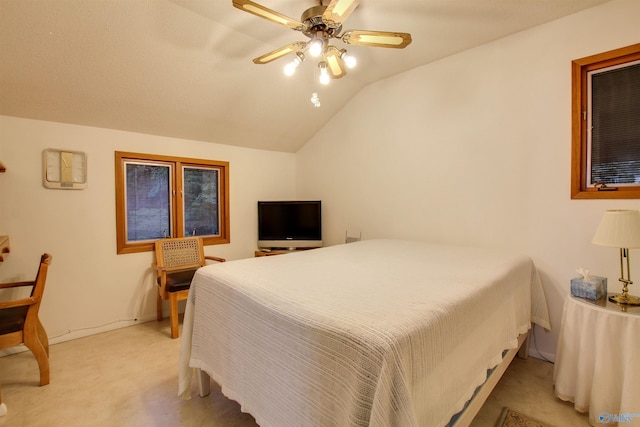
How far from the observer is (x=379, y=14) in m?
2.08

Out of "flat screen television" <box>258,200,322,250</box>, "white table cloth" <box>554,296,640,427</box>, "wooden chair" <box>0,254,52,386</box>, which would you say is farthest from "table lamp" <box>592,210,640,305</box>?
"wooden chair" <box>0,254,52,386</box>

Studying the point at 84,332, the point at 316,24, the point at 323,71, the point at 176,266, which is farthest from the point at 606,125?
the point at 84,332

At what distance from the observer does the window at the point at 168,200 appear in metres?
3.02

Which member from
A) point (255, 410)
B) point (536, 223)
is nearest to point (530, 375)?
point (536, 223)

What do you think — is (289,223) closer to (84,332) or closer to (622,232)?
(84,332)

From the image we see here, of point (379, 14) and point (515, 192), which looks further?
point (515, 192)

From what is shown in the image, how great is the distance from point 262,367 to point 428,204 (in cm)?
231

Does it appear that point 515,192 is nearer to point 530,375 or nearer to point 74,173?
point 530,375

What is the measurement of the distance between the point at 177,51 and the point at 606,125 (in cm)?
333

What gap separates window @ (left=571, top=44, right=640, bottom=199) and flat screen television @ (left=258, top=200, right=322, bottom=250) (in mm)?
2676

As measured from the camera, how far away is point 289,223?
13.0 ft

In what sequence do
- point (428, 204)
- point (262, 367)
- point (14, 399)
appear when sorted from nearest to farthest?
point (262, 367) → point (14, 399) → point (428, 204)

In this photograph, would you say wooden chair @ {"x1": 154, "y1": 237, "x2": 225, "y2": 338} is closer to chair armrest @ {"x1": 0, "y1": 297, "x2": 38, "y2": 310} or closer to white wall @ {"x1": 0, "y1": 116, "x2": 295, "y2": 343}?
white wall @ {"x1": 0, "y1": 116, "x2": 295, "y2": 343}

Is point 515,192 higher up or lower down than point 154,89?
lower down
